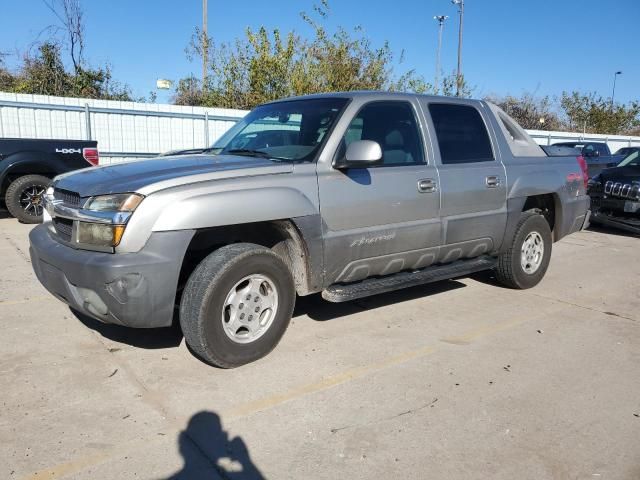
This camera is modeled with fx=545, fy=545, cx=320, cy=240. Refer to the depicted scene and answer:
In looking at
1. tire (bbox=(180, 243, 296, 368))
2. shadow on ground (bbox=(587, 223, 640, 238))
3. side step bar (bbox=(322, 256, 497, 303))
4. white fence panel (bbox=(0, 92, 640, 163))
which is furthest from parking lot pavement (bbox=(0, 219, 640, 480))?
white fence panel (bbox=(0, 92, 640, 163))

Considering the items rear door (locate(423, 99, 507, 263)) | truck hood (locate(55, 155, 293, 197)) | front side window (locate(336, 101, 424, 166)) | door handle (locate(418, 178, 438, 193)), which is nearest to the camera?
truck hood (locate(55, 155, 293, 197))

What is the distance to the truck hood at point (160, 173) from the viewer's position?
3.32 metres

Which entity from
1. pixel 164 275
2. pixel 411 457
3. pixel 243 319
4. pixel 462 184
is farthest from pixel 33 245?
pixel 462 184

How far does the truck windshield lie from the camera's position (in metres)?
4.12

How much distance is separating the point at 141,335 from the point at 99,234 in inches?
49.8

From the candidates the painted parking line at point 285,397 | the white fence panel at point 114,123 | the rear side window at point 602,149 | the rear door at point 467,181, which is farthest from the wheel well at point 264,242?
the rear side window at point 602,149

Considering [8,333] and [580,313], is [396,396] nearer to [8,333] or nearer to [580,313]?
[580,313]

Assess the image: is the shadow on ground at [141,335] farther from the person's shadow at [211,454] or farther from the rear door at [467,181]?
the rear door at [467,181]

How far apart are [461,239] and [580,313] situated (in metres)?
1.41

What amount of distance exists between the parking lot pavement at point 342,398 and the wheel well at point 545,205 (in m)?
1.22

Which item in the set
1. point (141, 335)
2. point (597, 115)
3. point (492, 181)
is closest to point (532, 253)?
point (492, 181)

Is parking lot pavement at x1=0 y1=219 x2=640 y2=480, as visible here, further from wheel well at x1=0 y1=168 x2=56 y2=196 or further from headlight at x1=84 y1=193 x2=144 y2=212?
wheel well at x1=0 y1=168 x2=56 y2=196

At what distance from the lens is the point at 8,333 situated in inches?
167

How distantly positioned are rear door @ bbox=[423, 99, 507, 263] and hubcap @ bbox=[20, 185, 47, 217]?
7.24 m
